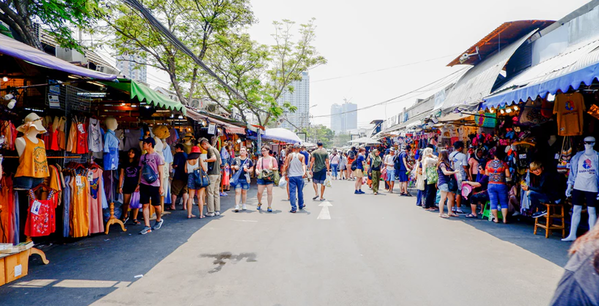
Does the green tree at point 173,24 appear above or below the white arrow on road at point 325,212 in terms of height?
above

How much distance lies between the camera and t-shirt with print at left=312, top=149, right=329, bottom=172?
10.4m

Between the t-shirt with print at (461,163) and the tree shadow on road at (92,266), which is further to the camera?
the t-shirt with print at (461,163)

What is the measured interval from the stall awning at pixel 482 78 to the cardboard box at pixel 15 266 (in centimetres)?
900

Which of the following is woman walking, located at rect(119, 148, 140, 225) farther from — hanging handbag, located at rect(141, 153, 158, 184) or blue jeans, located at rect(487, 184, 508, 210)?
blue jeans, located at rect(487, 184, 508, 210)

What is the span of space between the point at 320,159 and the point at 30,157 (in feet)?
24.3

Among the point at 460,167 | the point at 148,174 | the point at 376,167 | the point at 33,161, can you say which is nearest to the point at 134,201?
the point at 148,174

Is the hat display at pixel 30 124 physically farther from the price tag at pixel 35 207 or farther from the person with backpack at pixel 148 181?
the person with backpack at pixel 148 181

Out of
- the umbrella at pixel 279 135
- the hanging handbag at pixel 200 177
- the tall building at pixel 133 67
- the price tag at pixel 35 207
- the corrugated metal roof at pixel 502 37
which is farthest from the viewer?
the umbrella at pixel 279 135

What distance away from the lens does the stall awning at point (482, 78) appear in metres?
9.59

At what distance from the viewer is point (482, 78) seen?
1049 cm

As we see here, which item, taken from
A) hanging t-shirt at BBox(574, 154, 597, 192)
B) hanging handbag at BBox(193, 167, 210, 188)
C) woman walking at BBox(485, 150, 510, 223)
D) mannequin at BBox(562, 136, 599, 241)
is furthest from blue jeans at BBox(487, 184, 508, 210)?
hanging handbag at BBox(193, 167, 210, 188)

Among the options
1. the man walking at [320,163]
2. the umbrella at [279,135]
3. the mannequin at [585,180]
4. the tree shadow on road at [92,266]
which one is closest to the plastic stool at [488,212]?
the mannequin at [585,180]

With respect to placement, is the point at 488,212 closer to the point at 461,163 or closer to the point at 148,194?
the point at 461,163

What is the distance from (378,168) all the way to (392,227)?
6.04 m
